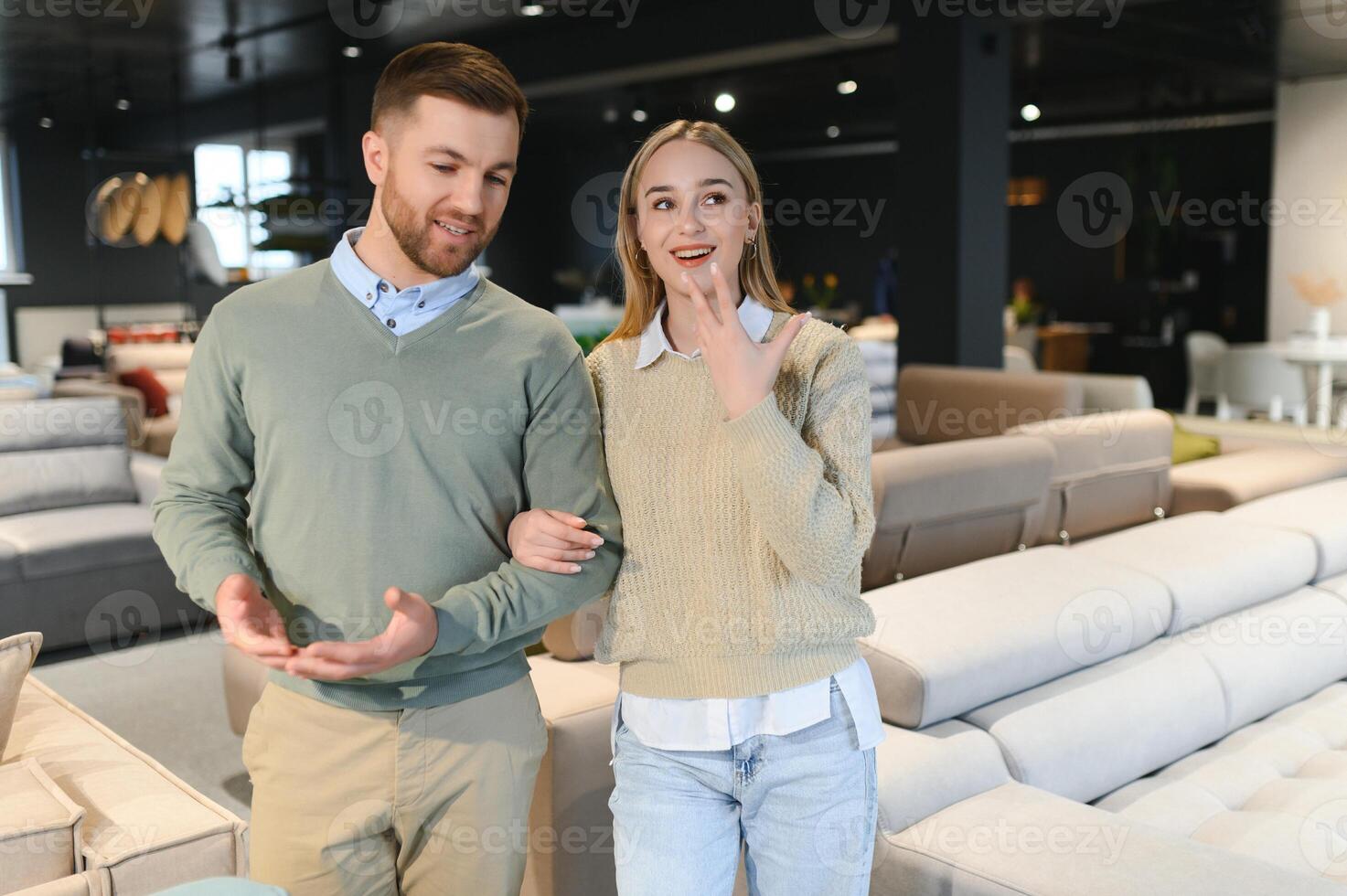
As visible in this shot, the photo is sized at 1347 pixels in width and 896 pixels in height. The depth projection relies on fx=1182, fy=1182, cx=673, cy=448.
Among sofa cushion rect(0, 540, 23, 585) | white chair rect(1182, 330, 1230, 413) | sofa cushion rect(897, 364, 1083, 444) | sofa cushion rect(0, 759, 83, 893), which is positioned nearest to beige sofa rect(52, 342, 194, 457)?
sofa cushion rect(0, 540, 23, 585)

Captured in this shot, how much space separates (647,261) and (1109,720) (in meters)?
1.45

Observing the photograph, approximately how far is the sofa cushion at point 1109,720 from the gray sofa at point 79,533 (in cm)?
359

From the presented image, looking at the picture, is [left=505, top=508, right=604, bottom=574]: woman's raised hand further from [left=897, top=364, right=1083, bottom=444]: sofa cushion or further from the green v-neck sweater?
[left=897, top=364, right=1083, bottom=444]: sofa cushion

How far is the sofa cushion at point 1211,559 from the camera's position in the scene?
2.81 meters

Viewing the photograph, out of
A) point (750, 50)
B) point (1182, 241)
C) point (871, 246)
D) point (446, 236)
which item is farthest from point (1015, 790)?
point (871, 246)

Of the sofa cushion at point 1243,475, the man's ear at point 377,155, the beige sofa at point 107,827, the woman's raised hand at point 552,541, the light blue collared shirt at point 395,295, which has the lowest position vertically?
the beige sofa at point 107,827

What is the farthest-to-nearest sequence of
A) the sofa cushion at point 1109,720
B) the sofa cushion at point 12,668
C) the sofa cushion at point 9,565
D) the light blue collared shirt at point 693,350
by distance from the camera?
the sofa cushion at point 9,565 → the sofa cushion at point 1109,720 → the sofa cushion at point 12,668 → the light blue collared shirt at point 693,350

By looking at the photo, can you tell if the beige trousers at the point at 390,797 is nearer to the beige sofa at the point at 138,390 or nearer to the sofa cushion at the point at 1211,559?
the sofa cushion at the point at 1211,559

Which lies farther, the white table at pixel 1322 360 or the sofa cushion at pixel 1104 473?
the white table at pixel 1322 360

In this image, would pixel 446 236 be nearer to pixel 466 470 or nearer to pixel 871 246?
pixel 466 470

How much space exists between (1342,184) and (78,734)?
39.8ft

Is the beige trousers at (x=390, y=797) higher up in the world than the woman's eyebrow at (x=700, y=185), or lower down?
lower down

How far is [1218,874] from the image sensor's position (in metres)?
1.67

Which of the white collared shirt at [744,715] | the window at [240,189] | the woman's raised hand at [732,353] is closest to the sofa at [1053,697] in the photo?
the white collared shirt at [744,715]
